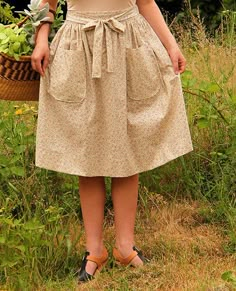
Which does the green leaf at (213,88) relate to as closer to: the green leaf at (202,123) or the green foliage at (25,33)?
the green leaf at (202,123)

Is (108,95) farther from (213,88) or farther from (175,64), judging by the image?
(213,88)

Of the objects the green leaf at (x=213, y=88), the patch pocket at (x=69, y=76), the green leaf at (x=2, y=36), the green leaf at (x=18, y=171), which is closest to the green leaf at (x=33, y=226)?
the green leaf at (x=18, y=171)

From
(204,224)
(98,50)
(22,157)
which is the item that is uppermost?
(98,50)

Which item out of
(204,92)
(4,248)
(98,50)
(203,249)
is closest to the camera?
(98,50)

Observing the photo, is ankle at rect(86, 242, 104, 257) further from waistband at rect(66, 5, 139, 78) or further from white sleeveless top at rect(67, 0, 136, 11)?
white sleeveless top at rect(67, 0, 136, 11)

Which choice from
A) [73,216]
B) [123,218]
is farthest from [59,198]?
[123,218]

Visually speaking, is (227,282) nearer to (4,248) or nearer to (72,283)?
(72,283)

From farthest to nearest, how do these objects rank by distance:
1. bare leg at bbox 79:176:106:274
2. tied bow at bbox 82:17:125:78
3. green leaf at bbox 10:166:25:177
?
Result: green leaf at bbox 10:166:25:177 < bare leg at bbox 79:176:106:274 < tied bow at bbox 82:17:125:78

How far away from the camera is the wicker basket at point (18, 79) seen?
3504mm

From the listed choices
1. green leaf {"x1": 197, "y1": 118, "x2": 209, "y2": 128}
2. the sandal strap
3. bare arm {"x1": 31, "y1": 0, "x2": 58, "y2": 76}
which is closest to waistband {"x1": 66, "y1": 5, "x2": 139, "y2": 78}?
bare arm {"x1": 31, "y1": 0, "x2": 58, "y2": 76}

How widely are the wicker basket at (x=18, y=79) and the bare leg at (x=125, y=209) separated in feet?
1.68

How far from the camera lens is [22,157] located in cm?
426

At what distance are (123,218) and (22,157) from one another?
767 millimetres

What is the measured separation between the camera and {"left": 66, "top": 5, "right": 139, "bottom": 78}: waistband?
342 cm
